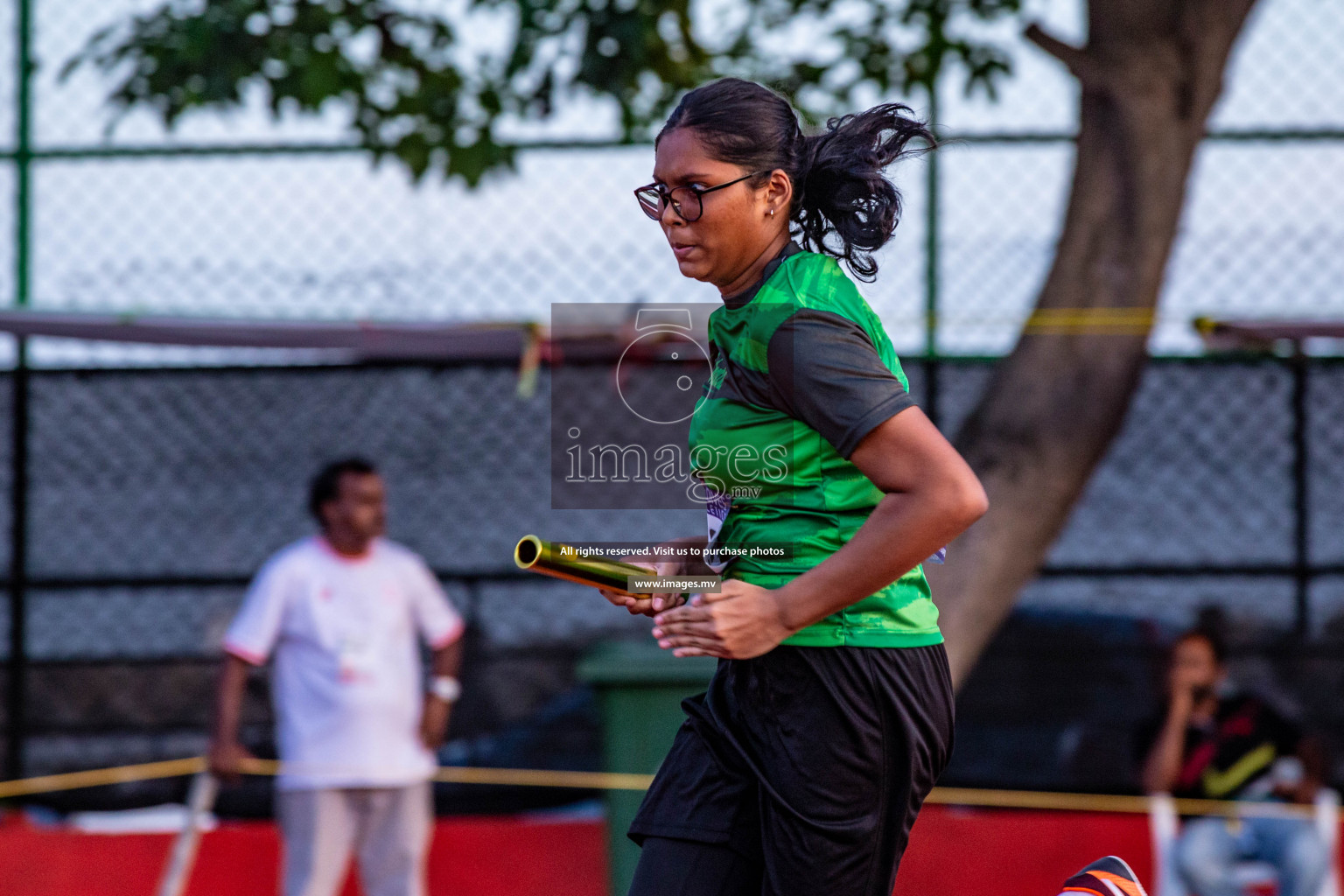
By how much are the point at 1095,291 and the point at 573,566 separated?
300 cm

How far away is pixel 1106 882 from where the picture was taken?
2598 millimetres

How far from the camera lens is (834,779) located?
6.70 feet

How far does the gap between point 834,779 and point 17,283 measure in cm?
469

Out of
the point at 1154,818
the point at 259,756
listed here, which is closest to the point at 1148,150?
the point at 1154,818

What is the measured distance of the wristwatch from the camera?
17.1ft

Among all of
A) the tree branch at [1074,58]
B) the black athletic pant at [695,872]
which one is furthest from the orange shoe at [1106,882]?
the tree branch at [1074,58]

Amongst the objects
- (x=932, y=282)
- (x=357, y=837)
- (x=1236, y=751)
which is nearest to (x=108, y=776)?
(x=357, y=837)

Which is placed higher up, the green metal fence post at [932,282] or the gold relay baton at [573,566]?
the green metal fence post at [932,282]

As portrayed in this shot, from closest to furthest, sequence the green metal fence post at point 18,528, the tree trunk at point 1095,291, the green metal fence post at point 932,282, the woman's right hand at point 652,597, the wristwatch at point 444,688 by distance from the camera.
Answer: the woman's right hand at point 652,597 < the tree trunk at point 1095,291 < the wristwatch at point 444,688 < the green metal fence post at point 932,282 < the green metal fence post at point 18,528

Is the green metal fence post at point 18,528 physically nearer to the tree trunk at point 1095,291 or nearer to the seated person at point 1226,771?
the tree trunk at point 1095,291

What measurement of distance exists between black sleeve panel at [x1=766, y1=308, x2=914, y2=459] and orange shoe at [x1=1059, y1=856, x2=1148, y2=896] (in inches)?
43.4

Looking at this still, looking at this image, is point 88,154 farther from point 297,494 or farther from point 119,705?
point 119,705

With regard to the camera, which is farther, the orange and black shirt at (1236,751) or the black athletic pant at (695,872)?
the orange and black shirt at (1236,751)

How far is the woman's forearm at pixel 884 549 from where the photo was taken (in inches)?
72.7
